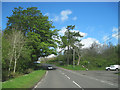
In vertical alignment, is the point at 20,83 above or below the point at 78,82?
above

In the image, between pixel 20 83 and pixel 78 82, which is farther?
pixel 78 82

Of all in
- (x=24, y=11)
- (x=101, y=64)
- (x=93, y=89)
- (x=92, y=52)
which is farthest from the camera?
(x=92, y=52)

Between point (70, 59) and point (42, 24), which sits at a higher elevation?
point (42, 24)

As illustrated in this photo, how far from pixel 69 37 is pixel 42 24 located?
80.3 feet

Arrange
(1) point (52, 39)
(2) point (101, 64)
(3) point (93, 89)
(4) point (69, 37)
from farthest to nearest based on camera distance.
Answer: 1. (4) point (69, 37)
2. (2) point (101, 64)
3. (1) point (52, 39)
4. (3) point (93, 89)

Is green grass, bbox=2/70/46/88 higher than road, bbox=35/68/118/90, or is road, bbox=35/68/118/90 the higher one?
green grass, bbox=2/70/46/88

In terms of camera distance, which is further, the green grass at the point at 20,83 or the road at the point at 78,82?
the road at the point at 78,82

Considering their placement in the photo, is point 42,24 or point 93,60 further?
point 93,60

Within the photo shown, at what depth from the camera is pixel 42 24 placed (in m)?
36.1

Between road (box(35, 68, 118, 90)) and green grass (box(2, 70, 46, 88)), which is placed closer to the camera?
green grass (box(2, 70, 46, 88))

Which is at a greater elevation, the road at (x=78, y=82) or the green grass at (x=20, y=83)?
the green grass at (x=20, y=83)

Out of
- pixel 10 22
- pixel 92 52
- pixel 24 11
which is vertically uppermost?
pixel 24 11

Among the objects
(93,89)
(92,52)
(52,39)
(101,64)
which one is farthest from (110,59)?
(93,89)

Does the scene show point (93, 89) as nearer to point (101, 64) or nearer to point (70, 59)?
point (101, 64)
